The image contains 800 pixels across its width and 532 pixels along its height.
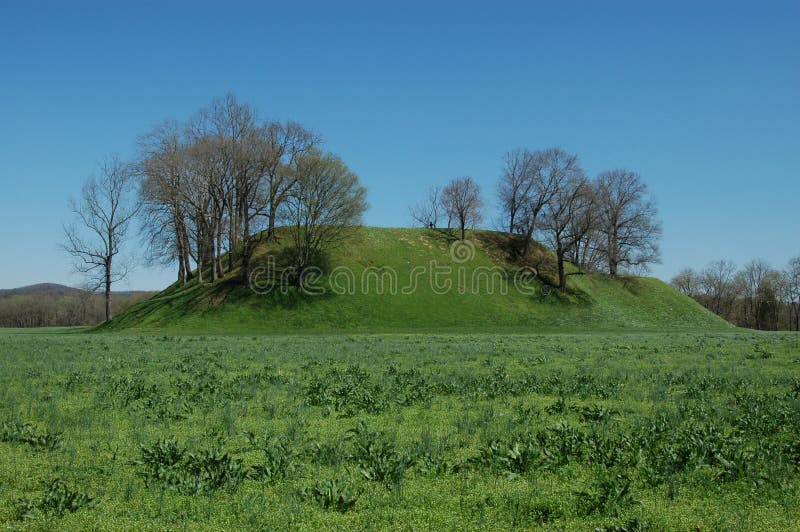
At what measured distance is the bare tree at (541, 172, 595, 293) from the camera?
79.6 metres

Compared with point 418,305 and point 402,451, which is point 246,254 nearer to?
point 418,305

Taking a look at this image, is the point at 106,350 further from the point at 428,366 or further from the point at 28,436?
the point at 28,436

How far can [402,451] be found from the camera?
9.02m

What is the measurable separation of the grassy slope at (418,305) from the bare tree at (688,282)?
165 ft

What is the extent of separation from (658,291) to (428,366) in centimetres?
8270

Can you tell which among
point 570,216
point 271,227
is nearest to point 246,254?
point 271,227

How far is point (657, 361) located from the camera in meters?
22.6

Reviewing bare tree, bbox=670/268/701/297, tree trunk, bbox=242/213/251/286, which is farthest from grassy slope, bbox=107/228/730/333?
bare tree, bbox=670/268/701/297

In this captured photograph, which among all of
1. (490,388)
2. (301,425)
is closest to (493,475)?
(301,425)

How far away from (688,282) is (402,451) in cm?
14769

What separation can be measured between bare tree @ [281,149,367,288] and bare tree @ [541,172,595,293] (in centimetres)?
2848

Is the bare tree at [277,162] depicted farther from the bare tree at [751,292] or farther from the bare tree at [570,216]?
the bare tree at [751,292]

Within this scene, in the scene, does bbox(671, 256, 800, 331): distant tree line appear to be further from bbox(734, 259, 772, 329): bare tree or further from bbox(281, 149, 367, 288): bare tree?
bbox(281, 149, 367, 288): bare tree

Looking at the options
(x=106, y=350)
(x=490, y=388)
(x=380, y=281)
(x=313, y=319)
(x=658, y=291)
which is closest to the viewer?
(x=490, y=388)
